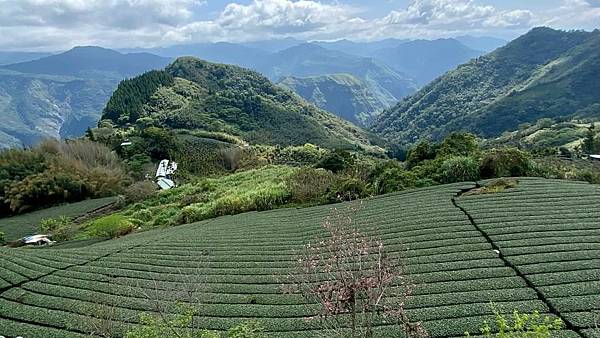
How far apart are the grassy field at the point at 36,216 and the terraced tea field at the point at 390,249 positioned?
1765cm

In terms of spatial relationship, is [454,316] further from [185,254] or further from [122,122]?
[122,122]

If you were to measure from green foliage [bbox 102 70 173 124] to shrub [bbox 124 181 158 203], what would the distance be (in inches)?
2075

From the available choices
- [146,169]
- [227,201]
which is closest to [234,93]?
[146,169]

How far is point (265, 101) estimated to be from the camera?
128 m

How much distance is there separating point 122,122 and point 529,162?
7971 centimetres

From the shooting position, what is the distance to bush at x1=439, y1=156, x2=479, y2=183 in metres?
26.1

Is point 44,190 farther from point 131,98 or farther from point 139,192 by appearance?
point 131,98

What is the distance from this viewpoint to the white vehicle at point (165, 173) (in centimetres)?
4969

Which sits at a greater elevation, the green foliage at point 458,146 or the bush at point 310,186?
the green foliage at point 458,146

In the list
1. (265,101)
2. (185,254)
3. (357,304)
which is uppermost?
(357,304)

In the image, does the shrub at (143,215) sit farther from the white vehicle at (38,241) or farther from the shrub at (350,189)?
the shrub at (350,189)

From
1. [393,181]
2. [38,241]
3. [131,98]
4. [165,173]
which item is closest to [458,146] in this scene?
[393,181]

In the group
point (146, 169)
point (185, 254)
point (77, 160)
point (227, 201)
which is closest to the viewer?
point (185, 254)

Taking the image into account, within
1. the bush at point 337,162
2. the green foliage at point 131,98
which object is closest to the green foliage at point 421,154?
the bush at point 337,162
